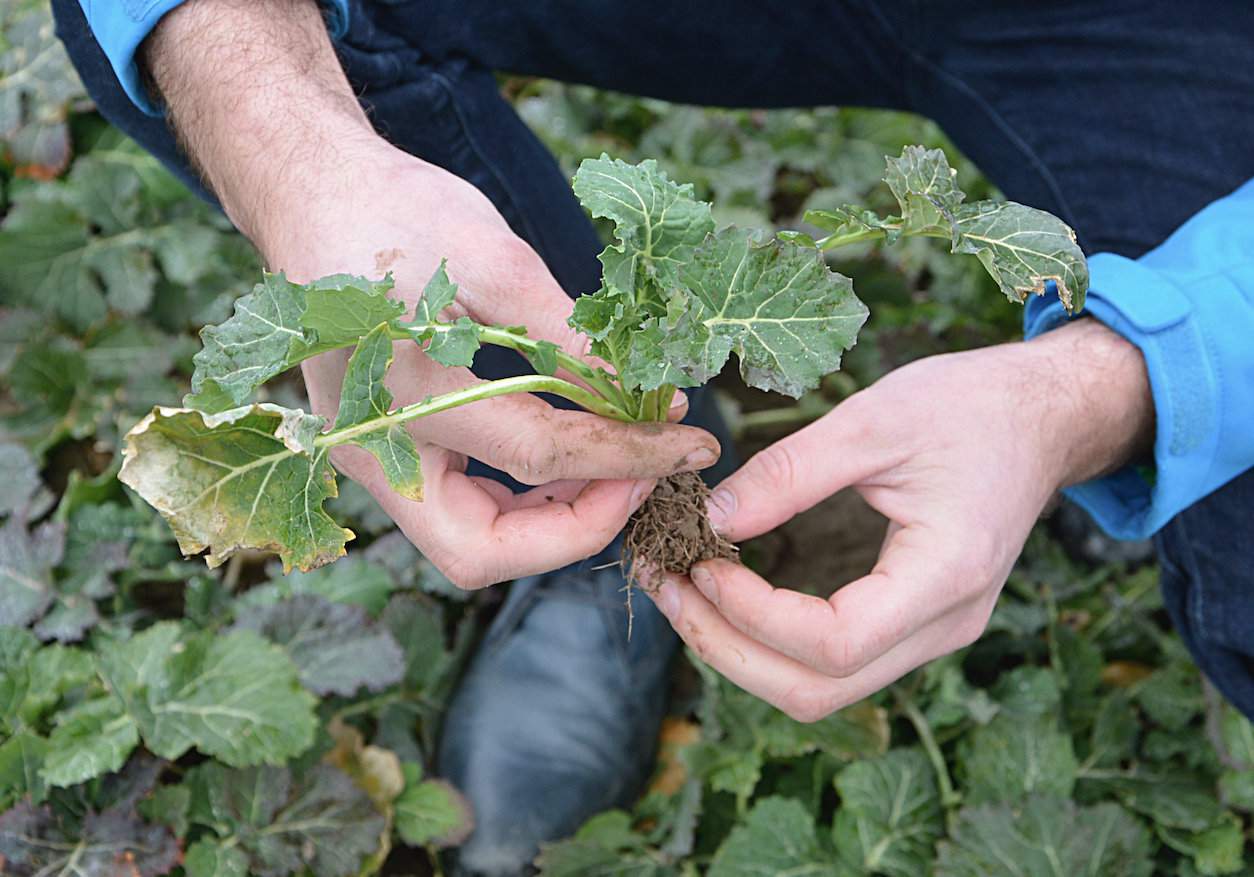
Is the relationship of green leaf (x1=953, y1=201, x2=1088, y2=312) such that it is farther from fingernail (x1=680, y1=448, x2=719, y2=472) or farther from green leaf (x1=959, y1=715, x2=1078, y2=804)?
green leaf (x1=959, y1=715, x2=1078, y2=804)

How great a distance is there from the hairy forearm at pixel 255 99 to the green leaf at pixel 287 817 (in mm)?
1076

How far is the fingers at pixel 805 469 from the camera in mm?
1443

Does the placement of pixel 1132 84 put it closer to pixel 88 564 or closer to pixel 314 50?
pixel 314 50

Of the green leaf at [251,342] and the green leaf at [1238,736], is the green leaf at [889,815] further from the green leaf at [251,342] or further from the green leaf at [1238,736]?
the green leaf at [251,342]

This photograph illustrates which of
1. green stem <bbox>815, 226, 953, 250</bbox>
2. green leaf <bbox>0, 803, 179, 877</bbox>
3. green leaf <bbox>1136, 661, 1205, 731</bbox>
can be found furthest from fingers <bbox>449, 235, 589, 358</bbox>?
green leaf <bbox>1136, 661, 1205, 731</bbox>

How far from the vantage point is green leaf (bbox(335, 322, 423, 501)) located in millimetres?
1089

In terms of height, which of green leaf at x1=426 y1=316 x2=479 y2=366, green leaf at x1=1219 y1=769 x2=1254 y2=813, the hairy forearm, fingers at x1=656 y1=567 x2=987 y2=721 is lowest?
green leaf at x1=1219 y1=769 x2=1254 y2=813

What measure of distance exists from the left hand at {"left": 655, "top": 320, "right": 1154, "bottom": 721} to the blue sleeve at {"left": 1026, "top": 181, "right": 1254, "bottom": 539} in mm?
58

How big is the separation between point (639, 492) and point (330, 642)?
101 centimetres

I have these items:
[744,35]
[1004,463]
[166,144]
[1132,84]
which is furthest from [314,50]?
[1132,84]

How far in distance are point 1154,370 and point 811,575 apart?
1.10 m

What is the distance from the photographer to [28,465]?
239 centimetres

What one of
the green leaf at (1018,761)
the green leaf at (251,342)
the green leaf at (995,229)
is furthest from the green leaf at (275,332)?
the green leaf at (1018,761)

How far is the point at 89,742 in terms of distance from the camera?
1852 mm
